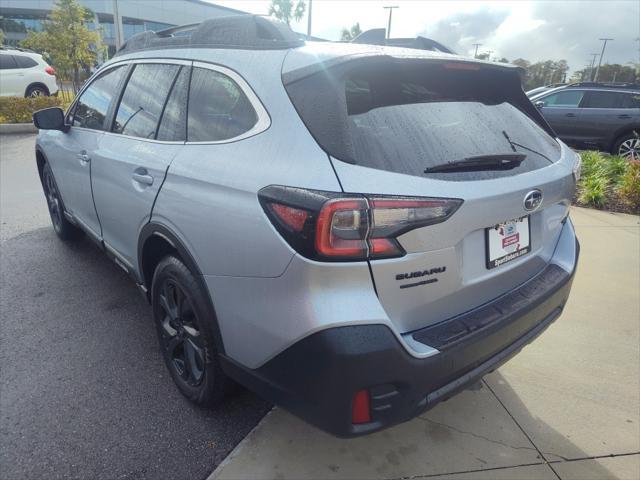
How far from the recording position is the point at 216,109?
85.0 inches

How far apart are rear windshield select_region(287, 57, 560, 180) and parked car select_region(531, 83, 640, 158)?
9.96 m

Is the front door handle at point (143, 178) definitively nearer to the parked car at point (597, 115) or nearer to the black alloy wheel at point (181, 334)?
the black alloy wheel at point (181, 334)

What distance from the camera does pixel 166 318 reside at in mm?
2605

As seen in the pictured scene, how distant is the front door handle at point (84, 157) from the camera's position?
3336 mm

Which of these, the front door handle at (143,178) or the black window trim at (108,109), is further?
the black window trim at (108,109)

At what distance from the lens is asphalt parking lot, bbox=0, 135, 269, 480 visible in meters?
2.16

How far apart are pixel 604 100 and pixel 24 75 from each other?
1670 cm

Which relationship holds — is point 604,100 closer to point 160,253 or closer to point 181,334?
point 160,253

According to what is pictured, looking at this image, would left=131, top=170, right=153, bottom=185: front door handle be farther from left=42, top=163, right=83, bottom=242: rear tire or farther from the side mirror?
left=42, top=163, right=83, bottom=242: rear tire

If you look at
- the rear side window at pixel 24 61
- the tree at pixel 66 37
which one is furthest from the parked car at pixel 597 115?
the tree at pixel 66 37

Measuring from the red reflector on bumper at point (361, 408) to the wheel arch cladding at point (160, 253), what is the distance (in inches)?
→ 26.8

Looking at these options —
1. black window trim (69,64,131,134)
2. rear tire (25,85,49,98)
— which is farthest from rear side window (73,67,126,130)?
rear tire (25,85,49,98)

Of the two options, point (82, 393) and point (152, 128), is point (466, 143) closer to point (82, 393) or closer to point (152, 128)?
point (152, 128)

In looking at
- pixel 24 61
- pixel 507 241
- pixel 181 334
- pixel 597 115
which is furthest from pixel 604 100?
pixel 24 61
